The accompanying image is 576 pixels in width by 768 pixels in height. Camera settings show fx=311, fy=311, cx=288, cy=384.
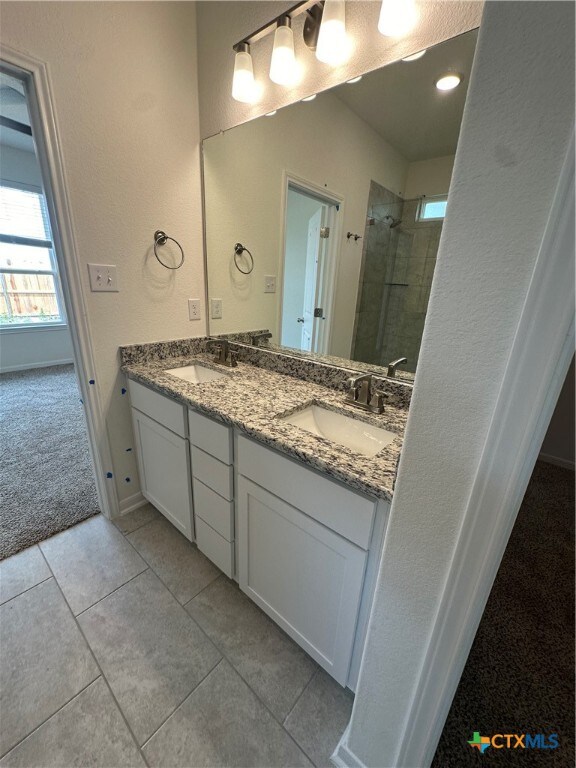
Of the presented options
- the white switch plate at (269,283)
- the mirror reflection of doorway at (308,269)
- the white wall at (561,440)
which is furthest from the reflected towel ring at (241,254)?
the white wall at (561,440)

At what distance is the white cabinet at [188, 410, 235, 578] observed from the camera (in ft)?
3.70

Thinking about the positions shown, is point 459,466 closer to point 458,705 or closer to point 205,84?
point 458,705

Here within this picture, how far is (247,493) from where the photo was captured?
42.2 inches

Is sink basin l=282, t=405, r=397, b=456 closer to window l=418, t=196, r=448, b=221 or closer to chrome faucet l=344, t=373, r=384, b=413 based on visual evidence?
chrome faucet l=344, t=373, r=384, b=413

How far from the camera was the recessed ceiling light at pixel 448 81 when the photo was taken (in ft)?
3.00

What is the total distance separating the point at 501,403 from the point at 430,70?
1111 millimetres

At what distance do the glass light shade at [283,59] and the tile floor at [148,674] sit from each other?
80.8 inches

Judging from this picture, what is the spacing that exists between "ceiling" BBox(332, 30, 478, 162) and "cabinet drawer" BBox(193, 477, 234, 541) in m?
1.40

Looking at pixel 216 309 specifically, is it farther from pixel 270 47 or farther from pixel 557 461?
pixel 557 461

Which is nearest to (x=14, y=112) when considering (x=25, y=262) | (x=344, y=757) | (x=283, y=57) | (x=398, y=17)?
(x=25, y=262)

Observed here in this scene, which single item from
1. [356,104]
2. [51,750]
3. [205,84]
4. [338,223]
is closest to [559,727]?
[51,750]

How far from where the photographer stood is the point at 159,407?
4.54ft

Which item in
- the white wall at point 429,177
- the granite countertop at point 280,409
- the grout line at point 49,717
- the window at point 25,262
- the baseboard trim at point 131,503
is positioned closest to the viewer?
the granite countertop at point 280,409

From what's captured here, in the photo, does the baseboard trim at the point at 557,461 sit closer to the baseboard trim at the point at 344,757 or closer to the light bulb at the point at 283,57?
the baseboard trim at the point at 344,757
